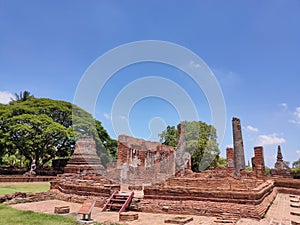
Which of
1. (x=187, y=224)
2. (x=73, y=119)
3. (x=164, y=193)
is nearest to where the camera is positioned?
(x=187, y=224)

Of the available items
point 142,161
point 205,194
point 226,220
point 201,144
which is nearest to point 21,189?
point 142,161

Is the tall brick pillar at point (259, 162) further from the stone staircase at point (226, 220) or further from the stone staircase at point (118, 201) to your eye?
the stone staircase at point (118, 201)

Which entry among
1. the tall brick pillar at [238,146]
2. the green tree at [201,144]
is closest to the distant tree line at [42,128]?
the green tree at [201,144]

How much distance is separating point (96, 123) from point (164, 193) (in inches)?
1190

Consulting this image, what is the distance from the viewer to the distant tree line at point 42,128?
2825 centimetres

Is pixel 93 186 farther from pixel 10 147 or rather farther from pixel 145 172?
pixel 10 147

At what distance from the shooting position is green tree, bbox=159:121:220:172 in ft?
117

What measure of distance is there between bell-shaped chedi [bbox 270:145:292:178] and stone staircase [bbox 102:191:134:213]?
17013 millimetres

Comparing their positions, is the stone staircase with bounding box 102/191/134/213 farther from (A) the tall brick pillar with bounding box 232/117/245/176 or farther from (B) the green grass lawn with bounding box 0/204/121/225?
(A) the tall brick pillar with bounding box 232/117/245/176

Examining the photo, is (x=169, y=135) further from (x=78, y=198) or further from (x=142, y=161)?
(x=78, y=198)

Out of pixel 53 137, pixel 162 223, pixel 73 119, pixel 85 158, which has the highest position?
pixel 73 119

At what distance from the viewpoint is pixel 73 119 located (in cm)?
3328

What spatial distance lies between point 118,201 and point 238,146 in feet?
29.5

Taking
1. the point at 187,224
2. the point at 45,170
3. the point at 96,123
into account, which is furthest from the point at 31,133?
the point at 187,224
